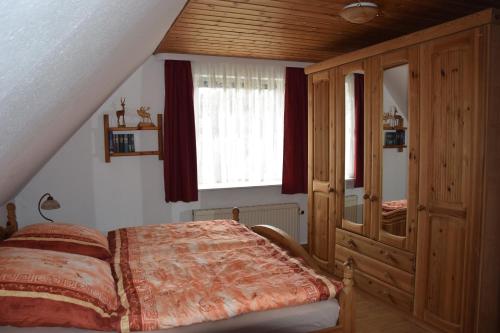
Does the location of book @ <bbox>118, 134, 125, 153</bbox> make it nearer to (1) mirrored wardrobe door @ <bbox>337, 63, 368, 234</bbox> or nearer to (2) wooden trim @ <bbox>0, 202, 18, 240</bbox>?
(2) wooden trim @ <bbox>0, 202, 18, 240</bbox>

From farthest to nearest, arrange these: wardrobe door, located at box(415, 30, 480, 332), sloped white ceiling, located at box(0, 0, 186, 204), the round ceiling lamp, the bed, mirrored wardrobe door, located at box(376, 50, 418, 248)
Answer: mirrored wardrobe door, located at box(376, 50, 418, 248) < the round ceiling lamp < wardrobe door, located at box(415, 30, 480, 332) < the bed < sloped white ceiling, located at box(0, 0, 186, 204)

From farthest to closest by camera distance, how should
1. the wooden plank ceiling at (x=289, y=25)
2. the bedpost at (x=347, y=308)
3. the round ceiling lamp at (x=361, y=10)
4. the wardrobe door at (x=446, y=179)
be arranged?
the wooden plank ceiling at (x=289, y=25), the round ceiling lamp at (x=361, y=10), the wardrobe door at (x=446, y=179), the bedpost at (x=347, y=308)

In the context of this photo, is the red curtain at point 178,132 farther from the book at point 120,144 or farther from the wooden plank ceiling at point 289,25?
the book at point 120,144

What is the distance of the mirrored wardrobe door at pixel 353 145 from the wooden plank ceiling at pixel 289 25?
435 millimetres

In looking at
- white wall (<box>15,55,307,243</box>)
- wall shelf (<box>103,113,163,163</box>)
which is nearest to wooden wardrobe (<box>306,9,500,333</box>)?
white wall (<box>15,55,307,243</box>)

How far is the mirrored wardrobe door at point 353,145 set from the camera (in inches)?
139

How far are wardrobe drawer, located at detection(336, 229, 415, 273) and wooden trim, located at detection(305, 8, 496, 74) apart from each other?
1.64 metres

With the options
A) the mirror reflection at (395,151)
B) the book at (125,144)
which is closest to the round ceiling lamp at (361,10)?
the mirror reflection at (395,151)

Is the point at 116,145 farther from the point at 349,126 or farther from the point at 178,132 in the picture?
the point at 349,126

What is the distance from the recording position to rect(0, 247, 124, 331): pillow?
1.67 meters

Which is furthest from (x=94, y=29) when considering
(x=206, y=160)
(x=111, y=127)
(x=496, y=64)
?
(x=206, y=160)

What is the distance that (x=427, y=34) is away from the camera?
2.78 m

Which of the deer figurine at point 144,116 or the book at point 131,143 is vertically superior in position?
the deer figurine at point 144,116

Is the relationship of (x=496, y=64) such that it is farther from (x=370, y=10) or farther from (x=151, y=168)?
(x=151, y=168)
